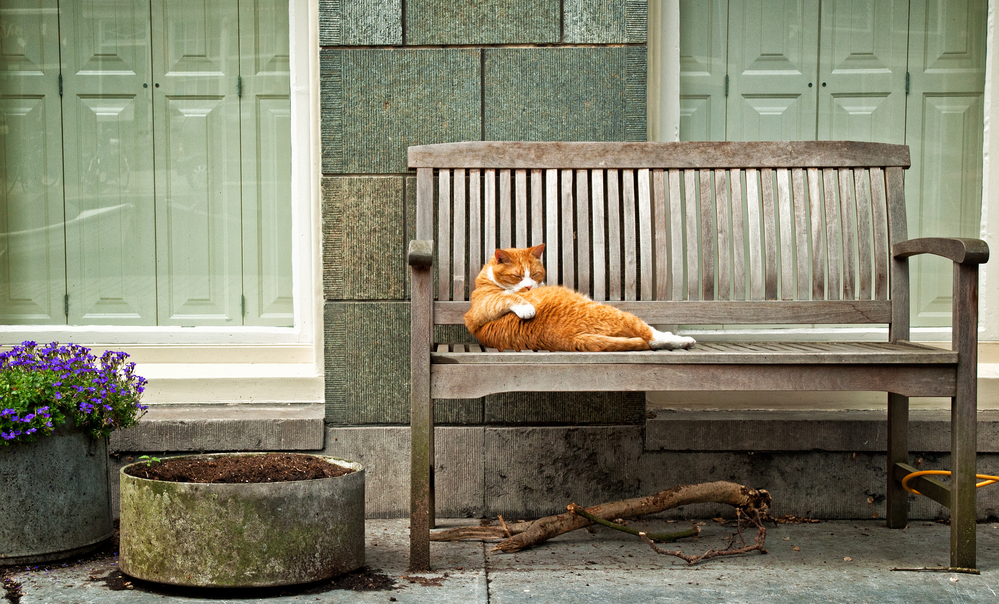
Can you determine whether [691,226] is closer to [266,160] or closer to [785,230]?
[785,230]

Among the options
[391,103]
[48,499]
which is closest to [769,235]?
[391,103]

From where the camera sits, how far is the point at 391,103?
10.2 feet

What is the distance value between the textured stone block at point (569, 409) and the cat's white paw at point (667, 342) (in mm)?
536

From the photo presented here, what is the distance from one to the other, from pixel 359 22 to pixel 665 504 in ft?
6.84

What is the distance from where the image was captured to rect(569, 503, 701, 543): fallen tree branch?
8.65 ft

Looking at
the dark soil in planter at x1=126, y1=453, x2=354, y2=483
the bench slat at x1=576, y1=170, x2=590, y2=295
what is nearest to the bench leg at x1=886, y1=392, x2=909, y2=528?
the bench slat at x1=576, y1=170, x2=590, y2=295

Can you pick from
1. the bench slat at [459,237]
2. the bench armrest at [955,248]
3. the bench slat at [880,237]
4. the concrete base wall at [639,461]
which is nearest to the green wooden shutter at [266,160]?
the concrete base wall at [639,461]

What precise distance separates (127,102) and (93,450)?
1.68 meters

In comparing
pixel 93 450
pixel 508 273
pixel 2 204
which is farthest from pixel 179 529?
pixel 2 204

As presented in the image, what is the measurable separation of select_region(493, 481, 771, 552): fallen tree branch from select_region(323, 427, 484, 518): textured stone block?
0.39m

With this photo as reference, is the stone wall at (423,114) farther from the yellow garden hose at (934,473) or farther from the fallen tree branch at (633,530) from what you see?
the yellow garden hose at (934,473)

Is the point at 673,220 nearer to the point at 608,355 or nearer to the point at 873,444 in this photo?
the point at 608,355

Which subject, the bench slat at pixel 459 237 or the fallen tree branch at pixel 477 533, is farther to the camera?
the bench slat at pixel 459 237

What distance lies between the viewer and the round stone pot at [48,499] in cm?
246
